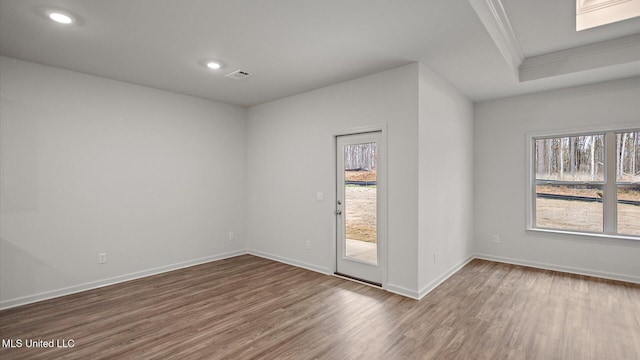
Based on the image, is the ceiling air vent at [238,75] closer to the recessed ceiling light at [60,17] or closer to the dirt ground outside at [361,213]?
the recessed ceiling light at [60,17]

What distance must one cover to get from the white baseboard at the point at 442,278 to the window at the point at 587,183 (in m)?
1.28

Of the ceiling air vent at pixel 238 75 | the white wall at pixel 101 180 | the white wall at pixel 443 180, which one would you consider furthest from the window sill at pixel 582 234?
the white wall at pixel 101 180

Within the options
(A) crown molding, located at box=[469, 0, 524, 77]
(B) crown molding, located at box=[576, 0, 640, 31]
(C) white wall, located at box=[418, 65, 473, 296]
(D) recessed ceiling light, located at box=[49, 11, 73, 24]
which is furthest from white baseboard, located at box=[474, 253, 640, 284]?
(D) recessed ceiling light, located at box=[49, 11, 73, 24]

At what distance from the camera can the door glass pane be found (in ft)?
13.0

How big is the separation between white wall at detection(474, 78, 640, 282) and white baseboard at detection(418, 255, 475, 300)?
2.26 ft

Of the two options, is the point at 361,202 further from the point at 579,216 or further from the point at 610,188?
the point at 610,188

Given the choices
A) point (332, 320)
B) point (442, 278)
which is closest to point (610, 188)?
point (442, 278)

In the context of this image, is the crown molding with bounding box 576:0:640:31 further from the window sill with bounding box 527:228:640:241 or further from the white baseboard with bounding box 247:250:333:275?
the white baseboard with bounding box 247:250:333:275

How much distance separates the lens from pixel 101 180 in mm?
3969

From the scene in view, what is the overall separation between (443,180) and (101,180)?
4.62 metres

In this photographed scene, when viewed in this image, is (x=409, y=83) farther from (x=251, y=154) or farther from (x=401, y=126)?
(x=251, y=154)

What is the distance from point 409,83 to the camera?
3516mm

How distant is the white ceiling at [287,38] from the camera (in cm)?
241

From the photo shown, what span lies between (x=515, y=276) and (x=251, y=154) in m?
4.71
